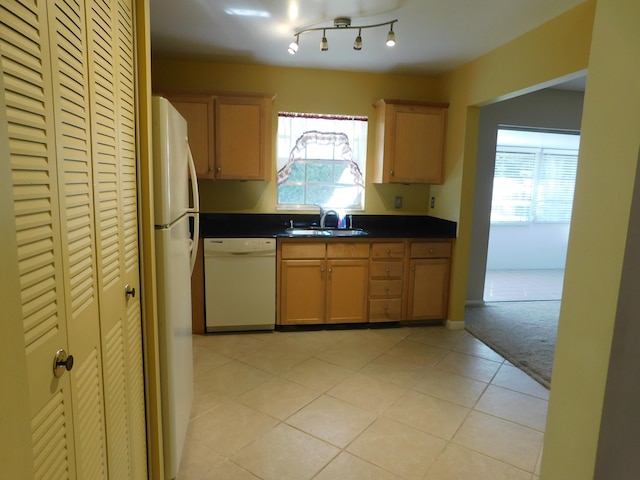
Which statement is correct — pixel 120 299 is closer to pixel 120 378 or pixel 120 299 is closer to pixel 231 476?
pixel 120 378

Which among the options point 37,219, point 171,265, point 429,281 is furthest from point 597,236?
point 429,281

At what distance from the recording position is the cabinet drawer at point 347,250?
3.49m

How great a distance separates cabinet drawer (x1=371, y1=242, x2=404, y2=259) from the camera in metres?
3.58

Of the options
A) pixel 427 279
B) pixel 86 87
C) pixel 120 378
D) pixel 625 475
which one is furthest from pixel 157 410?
pixel 427 279

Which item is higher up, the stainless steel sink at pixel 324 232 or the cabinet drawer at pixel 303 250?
the stainless steel sink at pixel 324 232

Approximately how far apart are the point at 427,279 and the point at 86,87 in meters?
3.25

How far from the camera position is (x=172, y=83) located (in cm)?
356

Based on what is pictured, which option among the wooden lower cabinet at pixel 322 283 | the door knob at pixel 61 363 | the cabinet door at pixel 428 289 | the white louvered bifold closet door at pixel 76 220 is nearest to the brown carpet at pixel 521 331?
the cabinet door at pixel 428 289

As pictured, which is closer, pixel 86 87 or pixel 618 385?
pixel 618 385

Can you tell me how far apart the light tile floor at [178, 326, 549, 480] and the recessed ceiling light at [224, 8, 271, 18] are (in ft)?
7.98

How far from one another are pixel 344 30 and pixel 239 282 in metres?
2.16

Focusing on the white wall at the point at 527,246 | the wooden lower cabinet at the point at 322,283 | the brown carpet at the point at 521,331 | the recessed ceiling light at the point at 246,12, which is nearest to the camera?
the recessed ceiling light at the point at 246,12

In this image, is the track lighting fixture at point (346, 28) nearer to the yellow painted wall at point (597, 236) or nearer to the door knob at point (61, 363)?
the yellow painted wall at point (597, 236)

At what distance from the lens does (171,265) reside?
1.59m
